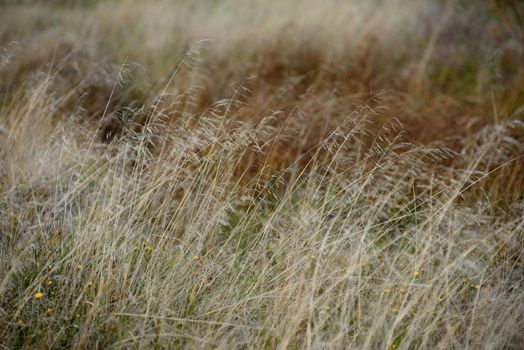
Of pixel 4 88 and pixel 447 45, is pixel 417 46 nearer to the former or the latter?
pixel 447 45

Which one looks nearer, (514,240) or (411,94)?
(514,240)

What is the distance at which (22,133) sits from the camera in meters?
3.36

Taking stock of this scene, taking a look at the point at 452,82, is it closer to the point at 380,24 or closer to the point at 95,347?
the point at 380,24

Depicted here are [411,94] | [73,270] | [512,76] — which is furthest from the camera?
[512,76]

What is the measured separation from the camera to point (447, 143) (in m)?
4.29

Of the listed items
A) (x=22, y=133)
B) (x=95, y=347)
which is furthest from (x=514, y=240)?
(x=22, y=133)

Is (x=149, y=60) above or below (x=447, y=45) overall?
below

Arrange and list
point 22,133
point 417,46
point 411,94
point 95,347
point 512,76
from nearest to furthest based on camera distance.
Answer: point 95,347
point 22,133
point 411,94
point 512,76
point 417,46

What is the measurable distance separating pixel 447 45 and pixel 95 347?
6322 mm

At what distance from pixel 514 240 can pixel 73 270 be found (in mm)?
2219

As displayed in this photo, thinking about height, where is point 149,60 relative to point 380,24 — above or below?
below

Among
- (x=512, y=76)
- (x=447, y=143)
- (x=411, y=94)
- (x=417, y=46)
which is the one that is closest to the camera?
(x=447, y=143)

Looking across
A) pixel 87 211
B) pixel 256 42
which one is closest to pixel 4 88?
pixel 87 211

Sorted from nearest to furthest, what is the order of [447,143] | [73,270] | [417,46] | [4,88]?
1. [73,270]
2. [447,143]
3. [4,88]
4. [417,46]
